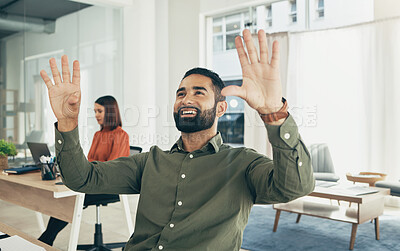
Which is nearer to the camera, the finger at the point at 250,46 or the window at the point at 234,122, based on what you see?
the finger at the point at 250,46

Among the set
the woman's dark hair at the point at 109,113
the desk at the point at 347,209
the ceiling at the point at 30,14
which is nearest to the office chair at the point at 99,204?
the woman's dark hair at the point at 109,113

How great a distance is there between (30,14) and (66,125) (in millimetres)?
4347

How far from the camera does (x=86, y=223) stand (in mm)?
3615

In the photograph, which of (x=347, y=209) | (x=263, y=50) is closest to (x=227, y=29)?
(x=347, y=209)

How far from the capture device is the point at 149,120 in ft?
18.3

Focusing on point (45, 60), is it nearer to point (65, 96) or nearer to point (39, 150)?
point (39, 150)

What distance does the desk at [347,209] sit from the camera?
281 cm

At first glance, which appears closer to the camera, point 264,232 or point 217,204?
point 217,204

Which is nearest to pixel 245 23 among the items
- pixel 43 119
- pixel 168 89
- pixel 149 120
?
pixel 168 89

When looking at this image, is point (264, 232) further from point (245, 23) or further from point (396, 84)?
point (245, 23)

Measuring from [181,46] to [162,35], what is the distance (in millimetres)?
330

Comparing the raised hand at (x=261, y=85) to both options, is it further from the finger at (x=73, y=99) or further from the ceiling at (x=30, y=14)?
the ceiling at (x=30, y=14)

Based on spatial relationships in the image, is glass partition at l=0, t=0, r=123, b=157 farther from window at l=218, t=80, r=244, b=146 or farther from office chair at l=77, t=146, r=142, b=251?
office chair at l=77, t=146, r=142, b=251

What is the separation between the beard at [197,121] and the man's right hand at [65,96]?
311 mm
